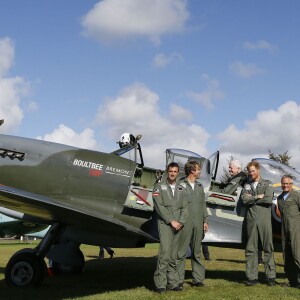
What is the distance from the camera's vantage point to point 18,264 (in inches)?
265

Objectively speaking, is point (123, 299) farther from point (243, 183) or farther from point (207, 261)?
point (207, 261)

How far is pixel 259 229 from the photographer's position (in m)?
6.23

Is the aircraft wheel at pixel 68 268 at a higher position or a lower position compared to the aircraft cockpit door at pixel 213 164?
lower

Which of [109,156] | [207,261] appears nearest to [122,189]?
[109,156]

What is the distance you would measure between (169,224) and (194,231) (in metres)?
0.57

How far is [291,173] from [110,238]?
3201 millimetres

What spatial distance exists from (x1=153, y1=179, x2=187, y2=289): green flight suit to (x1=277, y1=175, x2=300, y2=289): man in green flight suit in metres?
1.49

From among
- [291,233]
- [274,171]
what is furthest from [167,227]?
[274,171]

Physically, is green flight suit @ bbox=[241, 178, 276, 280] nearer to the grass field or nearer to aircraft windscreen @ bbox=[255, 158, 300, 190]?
the grass field

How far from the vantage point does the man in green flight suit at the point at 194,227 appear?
20.1ft

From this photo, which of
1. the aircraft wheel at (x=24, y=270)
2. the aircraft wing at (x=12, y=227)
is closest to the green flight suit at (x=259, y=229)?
the aircraft wheel at (x=24, y=270)

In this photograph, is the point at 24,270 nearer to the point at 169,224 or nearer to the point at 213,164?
the point at 169,224

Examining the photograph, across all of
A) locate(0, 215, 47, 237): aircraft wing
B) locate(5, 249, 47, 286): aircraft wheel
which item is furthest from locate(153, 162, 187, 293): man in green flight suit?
locate(0, 215, 47, 237): aircraft wing

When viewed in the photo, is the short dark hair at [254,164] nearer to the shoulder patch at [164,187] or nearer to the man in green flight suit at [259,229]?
the man in green flight suit at [259,229]
